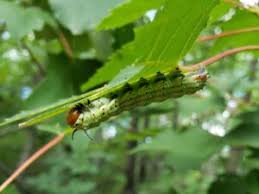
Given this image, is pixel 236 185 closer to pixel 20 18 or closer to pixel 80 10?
pixel 80 10

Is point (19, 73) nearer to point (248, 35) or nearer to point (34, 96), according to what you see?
point (34, 96)

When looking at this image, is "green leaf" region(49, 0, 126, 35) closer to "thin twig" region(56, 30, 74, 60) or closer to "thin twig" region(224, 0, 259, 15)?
"thin twig" region(56, 30, 74, 60)

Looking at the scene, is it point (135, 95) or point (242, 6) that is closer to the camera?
point (135, 95)

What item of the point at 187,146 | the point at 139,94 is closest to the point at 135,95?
the point at 139,94

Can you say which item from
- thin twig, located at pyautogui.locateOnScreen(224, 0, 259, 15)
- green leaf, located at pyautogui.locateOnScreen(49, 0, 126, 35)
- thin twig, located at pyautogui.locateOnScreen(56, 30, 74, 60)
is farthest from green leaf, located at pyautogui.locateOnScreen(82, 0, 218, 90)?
thin twig, located at pyautogui.locateOnScreen(56, 30, 74, 60)

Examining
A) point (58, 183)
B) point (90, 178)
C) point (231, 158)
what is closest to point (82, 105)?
point (231, 158)

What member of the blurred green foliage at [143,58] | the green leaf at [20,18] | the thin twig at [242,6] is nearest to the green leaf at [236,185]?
the blurred green foliage at [143,58]

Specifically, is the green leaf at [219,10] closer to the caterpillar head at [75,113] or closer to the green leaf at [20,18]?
the caterpillar head at [75,113]
